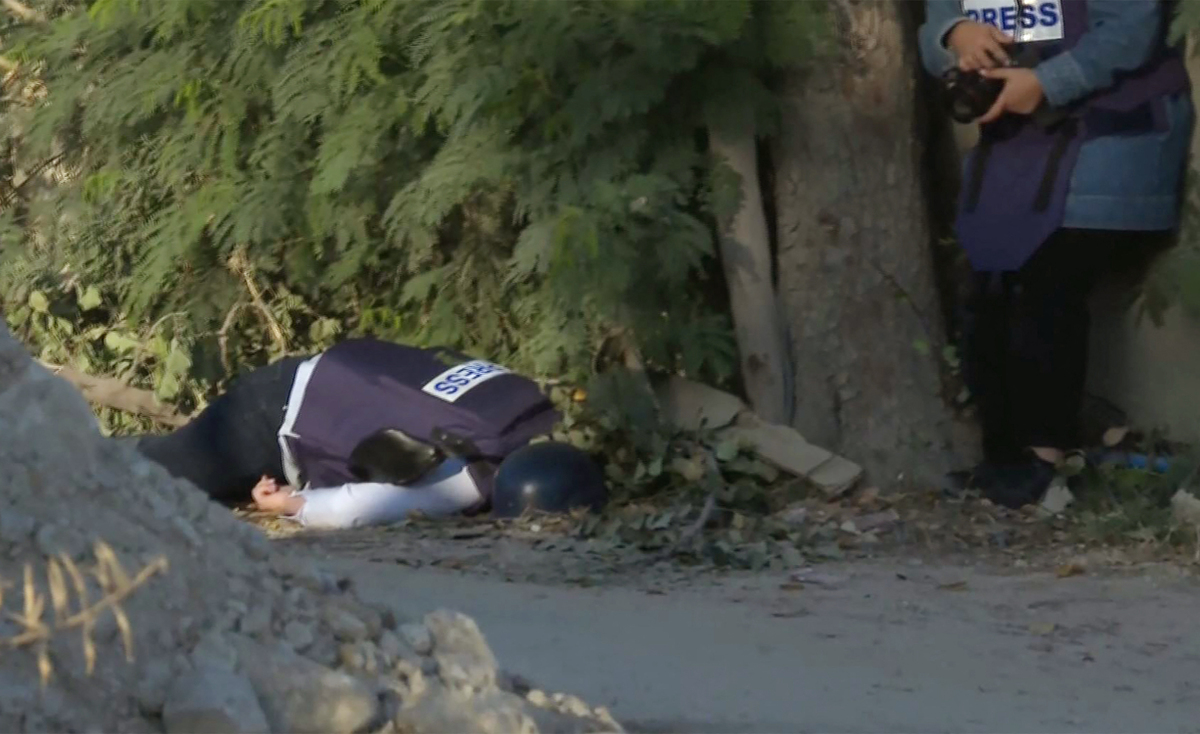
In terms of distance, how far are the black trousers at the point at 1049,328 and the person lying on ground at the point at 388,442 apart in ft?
4.40

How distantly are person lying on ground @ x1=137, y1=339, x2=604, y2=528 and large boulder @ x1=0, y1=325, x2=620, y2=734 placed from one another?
7.52 feet

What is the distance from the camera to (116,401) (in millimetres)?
7066

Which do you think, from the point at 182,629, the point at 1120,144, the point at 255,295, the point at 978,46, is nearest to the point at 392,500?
the point at 255,295

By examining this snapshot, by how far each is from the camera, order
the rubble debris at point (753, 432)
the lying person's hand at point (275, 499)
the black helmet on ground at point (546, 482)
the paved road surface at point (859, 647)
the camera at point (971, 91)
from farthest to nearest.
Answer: the lying person's hand at point (275, 499) → the rubble debris at point (753, 432) → the camera at point (971, 91) → the black helmet on ground at point (546, 482) → the paved road surface at point (859, 647)

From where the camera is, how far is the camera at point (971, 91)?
5355mm

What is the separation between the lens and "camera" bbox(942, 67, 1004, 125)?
211 inches

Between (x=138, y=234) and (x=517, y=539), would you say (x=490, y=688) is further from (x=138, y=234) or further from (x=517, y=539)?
(x=138, y=234)

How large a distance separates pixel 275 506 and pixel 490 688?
10.0 feet

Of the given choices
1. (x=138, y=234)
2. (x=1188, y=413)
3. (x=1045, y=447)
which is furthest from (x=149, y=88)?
(x=1188, y=413)

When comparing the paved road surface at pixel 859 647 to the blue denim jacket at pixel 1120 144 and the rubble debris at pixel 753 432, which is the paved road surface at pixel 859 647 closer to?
the rubble debris at pixel 753 432

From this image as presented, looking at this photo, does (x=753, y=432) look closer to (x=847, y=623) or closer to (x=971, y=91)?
(x=971, y=91)

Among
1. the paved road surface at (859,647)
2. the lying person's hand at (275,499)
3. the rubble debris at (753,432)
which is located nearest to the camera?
the paved road surface at (859,647)

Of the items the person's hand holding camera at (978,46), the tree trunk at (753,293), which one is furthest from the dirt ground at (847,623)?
the person's hand holding camera at (978,46)

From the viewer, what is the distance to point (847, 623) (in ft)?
13.4
